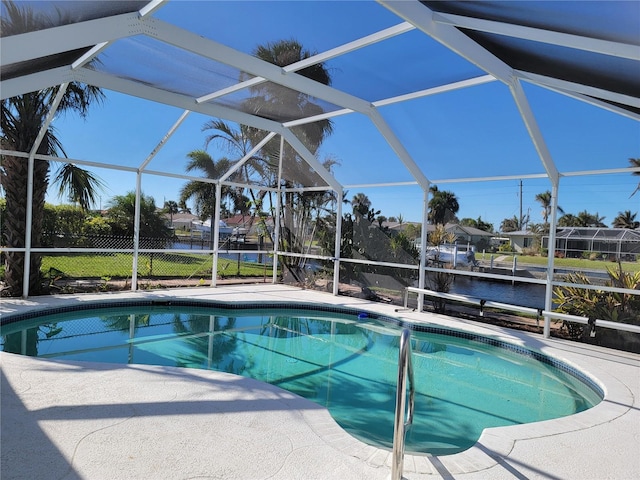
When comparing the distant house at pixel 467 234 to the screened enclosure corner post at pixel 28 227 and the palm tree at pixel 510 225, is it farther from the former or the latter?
the screened enclosure corner post at pixel 28 227

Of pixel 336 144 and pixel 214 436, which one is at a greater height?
pixel 336 144

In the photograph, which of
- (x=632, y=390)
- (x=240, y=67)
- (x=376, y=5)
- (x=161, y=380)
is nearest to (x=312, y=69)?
(x=240, y=67)

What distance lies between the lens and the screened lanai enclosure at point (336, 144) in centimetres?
440

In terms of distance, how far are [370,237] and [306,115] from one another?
332 centimetres

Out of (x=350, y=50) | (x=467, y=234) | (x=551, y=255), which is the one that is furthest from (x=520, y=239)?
(x=350, y=50)

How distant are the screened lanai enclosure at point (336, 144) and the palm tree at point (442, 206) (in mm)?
30

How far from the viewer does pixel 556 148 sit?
6.84 meters

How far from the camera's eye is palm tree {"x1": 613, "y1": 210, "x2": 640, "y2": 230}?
6.29 m

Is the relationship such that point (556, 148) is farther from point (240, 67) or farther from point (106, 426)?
point (106, 426)

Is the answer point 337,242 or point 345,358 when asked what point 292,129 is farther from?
point 345,358

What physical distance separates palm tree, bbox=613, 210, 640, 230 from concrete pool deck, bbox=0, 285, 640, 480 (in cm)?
293

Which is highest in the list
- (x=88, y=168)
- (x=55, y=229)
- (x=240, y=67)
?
(x=240, y=67)

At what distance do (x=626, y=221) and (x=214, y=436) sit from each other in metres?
6.67

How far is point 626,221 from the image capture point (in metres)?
6.38
